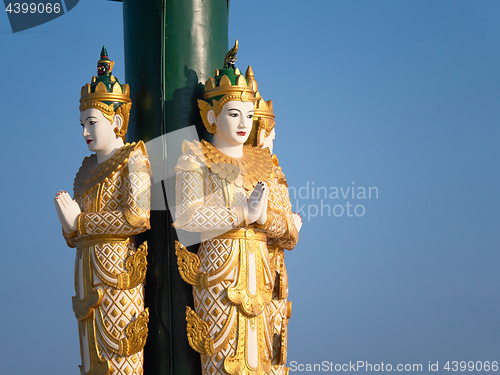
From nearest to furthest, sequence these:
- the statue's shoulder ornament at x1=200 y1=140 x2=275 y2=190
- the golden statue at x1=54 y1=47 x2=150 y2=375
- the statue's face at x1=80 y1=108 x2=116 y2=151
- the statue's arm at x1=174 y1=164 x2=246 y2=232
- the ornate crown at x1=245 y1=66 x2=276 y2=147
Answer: the statue's arm at x1=174 y1=164 x2=246 y2=232, the golden statue at x1=54 y1=47 x2=150 y2=375, the statue's shoulder ornament at x1=200 y1=140 x2=275 y2=190, the statue's face at x1=80 y1=108 x2=116 y2=151, the ornate crown at x1=245 y1=66 x2=276 y2=147

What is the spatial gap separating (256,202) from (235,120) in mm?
871

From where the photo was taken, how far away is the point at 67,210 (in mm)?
6266

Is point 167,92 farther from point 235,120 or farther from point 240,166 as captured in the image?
point 240,166

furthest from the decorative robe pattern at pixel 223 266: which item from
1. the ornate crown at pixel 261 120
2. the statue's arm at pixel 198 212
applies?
the ornate crown at pixel 261 120

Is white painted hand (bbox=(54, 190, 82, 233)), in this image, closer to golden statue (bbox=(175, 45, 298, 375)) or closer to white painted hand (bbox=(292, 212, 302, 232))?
golden statue (bbox=(175, 45, 298, 375))

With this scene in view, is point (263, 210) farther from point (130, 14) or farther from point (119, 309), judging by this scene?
point (130, 14)

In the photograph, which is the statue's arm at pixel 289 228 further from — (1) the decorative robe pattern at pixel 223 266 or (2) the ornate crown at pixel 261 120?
(2) the ornate crown at pixel 261 120

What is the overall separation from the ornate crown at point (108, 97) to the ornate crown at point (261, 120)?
135 cm

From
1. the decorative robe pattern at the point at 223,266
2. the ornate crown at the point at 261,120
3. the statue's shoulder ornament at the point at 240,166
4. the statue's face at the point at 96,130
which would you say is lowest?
the decorative robe pattern at the point at 223,266

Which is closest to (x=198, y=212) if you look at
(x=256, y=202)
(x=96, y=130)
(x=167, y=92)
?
(x=256, y=202)

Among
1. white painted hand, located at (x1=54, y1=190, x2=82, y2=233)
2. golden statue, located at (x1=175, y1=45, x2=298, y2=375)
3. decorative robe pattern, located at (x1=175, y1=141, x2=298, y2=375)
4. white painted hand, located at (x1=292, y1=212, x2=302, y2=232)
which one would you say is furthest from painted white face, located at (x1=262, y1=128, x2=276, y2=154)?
white painted hand, located at (x1=54, y1=190, x2=82, y2=233)

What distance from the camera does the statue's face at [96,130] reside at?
646cm

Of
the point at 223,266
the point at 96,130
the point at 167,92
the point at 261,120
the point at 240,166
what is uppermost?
the point at 167,92

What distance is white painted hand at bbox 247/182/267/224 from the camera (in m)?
6.03
